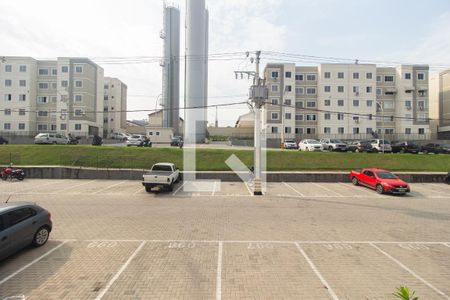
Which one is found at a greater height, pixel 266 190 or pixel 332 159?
pixel 332 159

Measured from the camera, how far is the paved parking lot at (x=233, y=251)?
5.62 metres

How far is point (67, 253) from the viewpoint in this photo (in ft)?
24.0

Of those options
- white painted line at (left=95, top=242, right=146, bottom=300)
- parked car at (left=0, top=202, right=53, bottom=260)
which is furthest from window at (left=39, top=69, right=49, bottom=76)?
white painted line at (left=95, top=242, right=146, bottom=300)

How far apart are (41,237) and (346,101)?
5884 centimetres

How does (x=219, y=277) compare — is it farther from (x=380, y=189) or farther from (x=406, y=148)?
(x=406, y=148)

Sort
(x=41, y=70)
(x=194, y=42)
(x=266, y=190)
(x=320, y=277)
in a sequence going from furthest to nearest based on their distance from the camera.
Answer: (x=41, y=70) < (x=194, y=42) < (x=266, y=190) < (x=320, y=277)

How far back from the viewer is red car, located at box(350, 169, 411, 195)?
637 inches

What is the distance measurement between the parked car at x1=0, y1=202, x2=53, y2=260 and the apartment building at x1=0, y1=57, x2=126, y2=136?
5455 cm

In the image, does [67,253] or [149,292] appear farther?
[67,253]

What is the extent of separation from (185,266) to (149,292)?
130 cm

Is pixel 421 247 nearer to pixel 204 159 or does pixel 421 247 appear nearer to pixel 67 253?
pixel 67 253

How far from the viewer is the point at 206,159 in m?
25.8

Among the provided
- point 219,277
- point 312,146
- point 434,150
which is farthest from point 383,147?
point 219,277

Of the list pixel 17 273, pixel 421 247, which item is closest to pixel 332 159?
pixel 421 247
